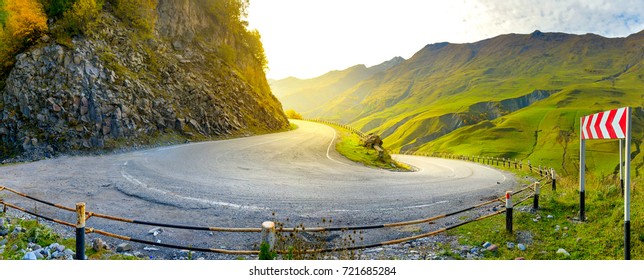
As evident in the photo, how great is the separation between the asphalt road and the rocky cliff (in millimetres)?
4215

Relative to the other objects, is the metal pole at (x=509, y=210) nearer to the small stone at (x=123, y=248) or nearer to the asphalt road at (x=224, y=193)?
the asphalt road at (x=224, y=193)

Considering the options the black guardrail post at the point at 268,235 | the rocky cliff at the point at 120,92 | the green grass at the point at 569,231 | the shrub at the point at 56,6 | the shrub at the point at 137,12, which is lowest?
the green grass at the point at 569,231

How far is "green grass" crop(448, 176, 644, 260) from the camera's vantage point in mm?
6492

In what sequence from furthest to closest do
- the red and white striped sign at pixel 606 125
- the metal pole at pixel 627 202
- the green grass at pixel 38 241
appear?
the green grass at pixel 38 241 < the red and white striped sign at pixel 606 125 < the metal pole at pixel 627 202

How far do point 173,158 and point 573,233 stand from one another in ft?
61.7

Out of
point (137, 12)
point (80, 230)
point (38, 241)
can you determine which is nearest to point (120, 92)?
point (137, 12)

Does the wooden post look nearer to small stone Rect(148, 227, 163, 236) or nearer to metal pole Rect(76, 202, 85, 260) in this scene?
metal pole Rect(76, 202, 85, 260)

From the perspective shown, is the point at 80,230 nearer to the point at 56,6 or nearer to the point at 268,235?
the point at 268,235

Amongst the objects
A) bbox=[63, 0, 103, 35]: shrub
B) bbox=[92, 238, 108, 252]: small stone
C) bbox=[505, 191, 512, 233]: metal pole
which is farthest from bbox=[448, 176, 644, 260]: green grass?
bbox=[63, 0, 103, 35]: shrub

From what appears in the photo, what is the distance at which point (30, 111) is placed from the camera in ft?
72.5

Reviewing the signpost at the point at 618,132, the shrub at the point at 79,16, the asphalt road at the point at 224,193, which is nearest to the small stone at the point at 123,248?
the asphalt road at the point at 224,193

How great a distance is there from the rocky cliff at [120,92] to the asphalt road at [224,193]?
4215mm

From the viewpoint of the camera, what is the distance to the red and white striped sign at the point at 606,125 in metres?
6.27

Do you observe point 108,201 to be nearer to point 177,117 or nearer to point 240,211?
point 240,211
